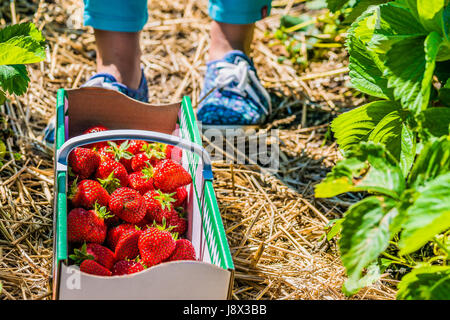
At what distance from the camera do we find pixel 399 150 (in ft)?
3.94

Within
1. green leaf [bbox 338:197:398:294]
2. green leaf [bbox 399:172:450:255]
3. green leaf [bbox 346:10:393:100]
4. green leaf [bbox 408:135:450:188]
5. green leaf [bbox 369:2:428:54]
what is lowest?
green leaf [bbox 338:197:398:294]

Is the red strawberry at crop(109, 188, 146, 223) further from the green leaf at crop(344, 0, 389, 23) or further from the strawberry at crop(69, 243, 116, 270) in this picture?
the green leaf at crop(344, 0, 389, 23)

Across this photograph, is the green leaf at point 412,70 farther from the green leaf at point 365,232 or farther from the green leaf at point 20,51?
the green leaf at point 20,51

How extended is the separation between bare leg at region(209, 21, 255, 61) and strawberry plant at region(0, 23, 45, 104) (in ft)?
2.60

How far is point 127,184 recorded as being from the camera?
4.50 ft

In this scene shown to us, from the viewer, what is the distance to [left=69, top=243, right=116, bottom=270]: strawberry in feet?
3.64

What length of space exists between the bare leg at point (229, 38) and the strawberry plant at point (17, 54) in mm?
792

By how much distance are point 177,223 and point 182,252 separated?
159mm

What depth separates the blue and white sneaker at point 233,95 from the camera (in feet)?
6.10

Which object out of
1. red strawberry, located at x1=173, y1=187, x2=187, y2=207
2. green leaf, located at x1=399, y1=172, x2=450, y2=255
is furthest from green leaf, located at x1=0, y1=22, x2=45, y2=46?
green leaf, located at x1=399, y1=172, x2=450, y2=255

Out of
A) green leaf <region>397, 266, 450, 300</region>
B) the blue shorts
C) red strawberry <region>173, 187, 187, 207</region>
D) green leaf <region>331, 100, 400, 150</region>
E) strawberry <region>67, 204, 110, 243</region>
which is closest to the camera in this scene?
green leaf <region>397, 266, 450, 300</region>
